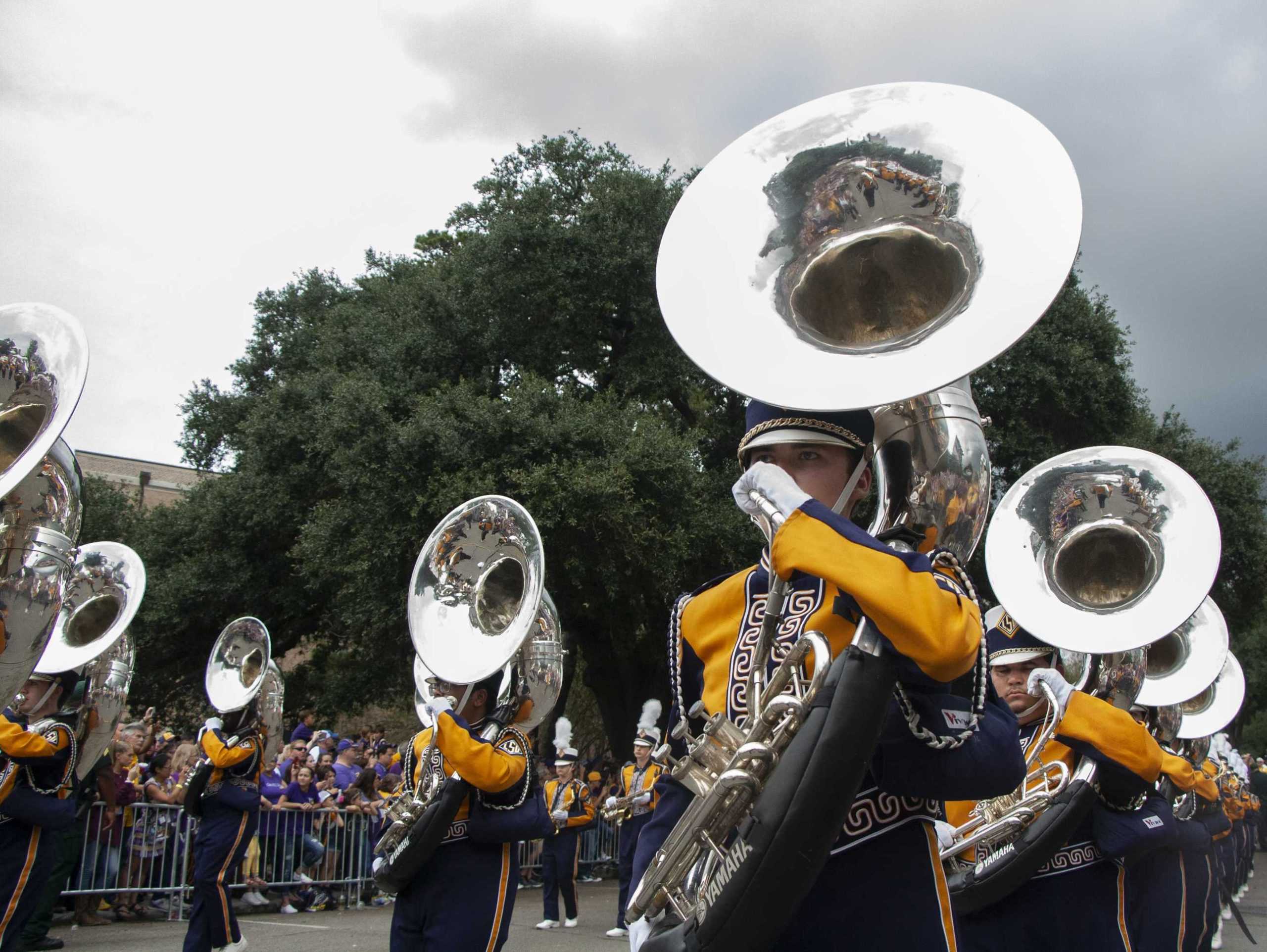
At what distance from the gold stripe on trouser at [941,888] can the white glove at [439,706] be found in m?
3.21

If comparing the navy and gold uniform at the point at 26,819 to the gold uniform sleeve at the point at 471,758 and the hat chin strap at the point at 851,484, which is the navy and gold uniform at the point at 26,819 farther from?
the hat chin strap at the point at 851,484

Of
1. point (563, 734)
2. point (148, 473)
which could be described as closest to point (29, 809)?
point (563, 734)

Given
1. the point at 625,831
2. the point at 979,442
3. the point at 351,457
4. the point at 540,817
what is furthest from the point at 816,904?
the point at 351,457

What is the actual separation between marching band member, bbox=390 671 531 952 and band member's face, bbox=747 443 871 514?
9.94 feet

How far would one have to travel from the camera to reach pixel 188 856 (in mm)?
11359

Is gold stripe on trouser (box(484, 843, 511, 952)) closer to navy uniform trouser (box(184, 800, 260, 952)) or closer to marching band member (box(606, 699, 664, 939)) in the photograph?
navy uniform trouser (box(184, 800, 260, 952))

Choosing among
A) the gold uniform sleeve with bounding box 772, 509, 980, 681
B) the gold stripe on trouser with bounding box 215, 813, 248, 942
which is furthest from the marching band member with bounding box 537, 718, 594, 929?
the gold uniform sleeve with bounding box 772, 509, 980, 681

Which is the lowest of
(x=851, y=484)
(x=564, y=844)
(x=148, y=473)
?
(x=564, y=844)

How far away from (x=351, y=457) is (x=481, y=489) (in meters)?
2.39

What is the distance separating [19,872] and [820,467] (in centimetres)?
485

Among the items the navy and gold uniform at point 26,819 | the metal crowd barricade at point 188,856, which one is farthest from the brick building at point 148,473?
the navy and gold uniform at point 26,819

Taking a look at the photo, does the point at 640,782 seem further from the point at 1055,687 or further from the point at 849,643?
the point at 849,643

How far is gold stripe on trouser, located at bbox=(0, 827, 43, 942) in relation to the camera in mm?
5598

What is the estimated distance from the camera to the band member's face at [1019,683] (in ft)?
16.4
